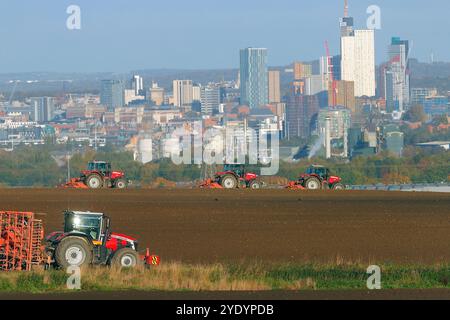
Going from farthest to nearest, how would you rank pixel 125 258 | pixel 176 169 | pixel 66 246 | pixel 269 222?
pixel 176 169 → pixel 269 222 → pixel 125 258 → pixel 66 246

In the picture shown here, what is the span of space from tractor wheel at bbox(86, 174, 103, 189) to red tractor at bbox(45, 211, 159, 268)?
83.2 feet

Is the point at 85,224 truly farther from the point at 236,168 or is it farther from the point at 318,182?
the point at 236,168

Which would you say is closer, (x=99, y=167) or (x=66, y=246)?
(x=66, y=246)

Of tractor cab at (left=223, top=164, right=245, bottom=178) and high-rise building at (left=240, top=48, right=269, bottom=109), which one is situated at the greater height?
high-rise building at (left=240, top=48, right=269, bottom=109)

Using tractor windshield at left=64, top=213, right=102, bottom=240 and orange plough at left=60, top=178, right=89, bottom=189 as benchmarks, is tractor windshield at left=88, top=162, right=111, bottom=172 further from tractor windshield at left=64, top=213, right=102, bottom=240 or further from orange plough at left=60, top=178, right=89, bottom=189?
tractor windshield at left=64, top=213, right=102, bottom=240

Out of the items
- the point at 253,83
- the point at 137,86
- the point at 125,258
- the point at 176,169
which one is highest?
the point at 253,83

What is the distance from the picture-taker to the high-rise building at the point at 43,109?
529 ft

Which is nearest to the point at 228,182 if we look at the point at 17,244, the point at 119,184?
the point at 119,184

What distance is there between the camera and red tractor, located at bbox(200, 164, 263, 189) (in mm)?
50406

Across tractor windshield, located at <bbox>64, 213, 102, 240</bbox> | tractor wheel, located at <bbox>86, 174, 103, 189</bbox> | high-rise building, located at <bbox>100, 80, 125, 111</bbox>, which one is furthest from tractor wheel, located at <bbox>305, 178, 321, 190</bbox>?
high-rise building, located at <bbox>100, 80, 125, 111</bbox>

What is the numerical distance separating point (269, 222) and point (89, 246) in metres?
11.3

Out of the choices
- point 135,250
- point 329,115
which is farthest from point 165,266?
point 329,115

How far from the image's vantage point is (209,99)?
18288 centimetres

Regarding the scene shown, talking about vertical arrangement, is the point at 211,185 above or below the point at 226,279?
below
